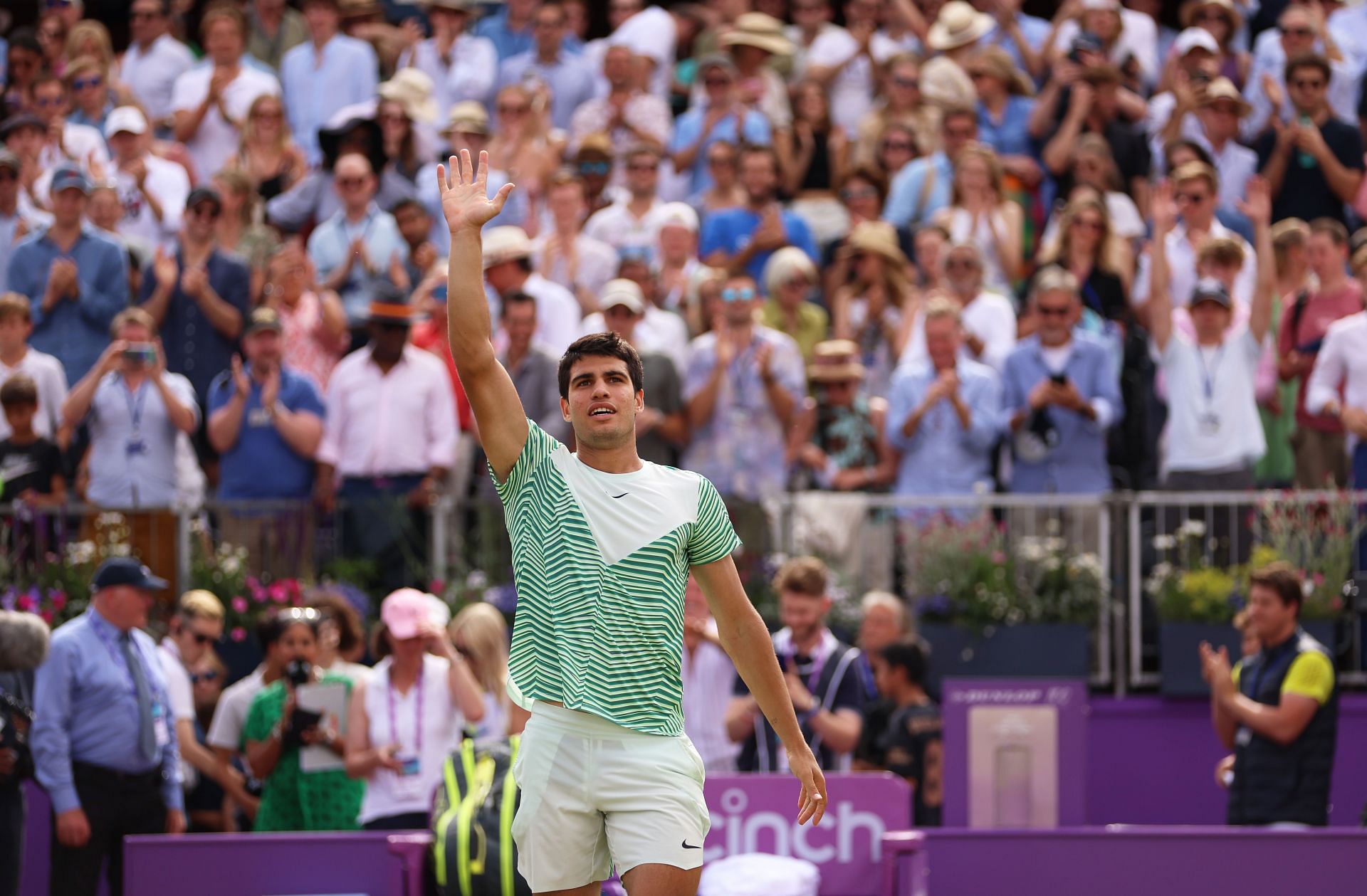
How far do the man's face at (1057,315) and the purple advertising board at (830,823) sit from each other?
4.21 m

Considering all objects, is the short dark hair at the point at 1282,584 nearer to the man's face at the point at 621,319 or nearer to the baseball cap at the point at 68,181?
the man's face at the point at 621,319

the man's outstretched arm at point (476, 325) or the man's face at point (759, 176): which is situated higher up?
the man's face at point (759, 176)

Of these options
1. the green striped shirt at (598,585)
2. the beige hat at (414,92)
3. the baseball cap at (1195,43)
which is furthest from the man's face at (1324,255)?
the green striped shirt at (598,585)

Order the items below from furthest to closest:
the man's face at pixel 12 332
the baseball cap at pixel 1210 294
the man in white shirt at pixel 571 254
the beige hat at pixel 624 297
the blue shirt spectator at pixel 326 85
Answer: the blue shirt spectator at pixel 326 85 < the man in white shirt at pixel 571 254 < the man's face at pixel 12 332 < the beige hat at pixel 624 297 < the baseball cap at pixel 1210 294

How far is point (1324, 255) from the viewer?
12.9 m

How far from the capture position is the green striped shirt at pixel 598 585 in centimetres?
572

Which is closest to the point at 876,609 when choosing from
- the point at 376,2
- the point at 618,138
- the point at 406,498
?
the point at 406,498

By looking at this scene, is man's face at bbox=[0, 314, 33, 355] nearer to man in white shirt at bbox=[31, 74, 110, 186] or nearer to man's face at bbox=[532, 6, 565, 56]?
man in white shirt at bbox=[31, 74, 110, 186]

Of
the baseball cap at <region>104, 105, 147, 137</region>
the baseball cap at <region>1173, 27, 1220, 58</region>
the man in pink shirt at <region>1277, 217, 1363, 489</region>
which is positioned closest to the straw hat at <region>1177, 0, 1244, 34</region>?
the baseball cap at <region>1173, 27, 1220, 58</region>

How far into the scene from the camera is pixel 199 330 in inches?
536

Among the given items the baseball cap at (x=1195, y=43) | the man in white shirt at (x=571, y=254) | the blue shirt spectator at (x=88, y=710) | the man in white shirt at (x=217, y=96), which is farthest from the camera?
the man in white shirt at (x=217, y=96)

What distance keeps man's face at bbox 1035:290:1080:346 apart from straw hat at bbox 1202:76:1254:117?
11.2ft

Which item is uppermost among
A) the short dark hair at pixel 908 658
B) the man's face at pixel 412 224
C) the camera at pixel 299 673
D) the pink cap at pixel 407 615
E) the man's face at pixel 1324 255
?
the man's face at pixel 412 224

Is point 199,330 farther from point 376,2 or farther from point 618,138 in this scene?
point 376,2
